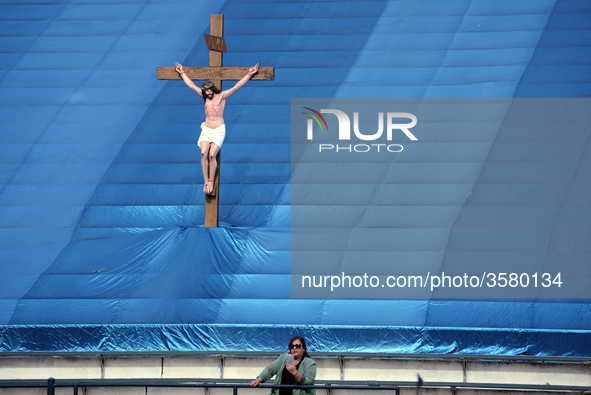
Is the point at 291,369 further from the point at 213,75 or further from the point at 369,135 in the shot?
the point at 369,135

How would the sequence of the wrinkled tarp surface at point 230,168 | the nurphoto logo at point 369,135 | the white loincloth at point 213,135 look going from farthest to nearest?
the nurphoto logo at point 369,135
the white loincloth at point 213,135
the wrinkled tarp surface at point 230,168

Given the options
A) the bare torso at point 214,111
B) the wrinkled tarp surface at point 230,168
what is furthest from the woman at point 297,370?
the bare torso at point 214,111

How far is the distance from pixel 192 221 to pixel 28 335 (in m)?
2.99

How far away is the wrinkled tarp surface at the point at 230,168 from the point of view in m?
9.67

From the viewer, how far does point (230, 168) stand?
11945mm

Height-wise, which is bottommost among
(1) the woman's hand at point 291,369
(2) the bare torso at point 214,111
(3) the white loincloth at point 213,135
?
(1) the woman's hand at point 291,369

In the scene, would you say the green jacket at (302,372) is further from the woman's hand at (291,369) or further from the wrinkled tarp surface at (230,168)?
the wrinkled tarp surface at (230,168)

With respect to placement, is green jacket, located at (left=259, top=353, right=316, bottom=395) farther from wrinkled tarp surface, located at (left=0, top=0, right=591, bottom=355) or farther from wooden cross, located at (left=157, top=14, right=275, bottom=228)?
wooden cross, located at (left=157, top=14, right=275, bottom=228)

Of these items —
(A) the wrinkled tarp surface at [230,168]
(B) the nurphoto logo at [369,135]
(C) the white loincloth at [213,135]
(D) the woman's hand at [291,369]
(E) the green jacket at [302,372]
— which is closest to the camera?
(D) the woman's hand at [291,369]

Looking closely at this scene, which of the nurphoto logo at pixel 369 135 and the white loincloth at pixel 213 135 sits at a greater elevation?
the nurphoto logo at pixel 369 135

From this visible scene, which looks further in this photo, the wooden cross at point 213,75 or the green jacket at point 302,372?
the wooden cross at point 213,75

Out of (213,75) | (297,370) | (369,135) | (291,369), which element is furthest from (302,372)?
(369,135)

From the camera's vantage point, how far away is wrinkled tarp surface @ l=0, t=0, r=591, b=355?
381 inches

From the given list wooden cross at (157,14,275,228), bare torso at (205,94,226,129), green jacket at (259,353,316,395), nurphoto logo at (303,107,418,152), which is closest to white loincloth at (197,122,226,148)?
bare torso at (205,94,226,129)
